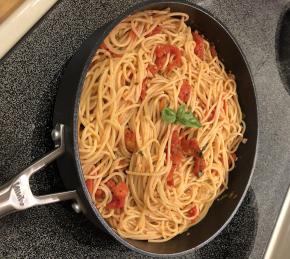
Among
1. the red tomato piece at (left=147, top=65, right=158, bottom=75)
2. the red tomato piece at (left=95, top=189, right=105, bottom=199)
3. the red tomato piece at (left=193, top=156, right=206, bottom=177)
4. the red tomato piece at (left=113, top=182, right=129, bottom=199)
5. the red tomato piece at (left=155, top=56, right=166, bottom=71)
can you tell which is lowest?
the red tomato piece at (left=95, top=189, right=105, bottom=199)

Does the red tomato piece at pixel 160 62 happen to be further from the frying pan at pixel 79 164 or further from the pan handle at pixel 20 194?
the pan handle at pixel 20 194

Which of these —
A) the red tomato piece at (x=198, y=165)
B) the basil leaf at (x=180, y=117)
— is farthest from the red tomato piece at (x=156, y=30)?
the red tomato piece at (x=198, y=165)

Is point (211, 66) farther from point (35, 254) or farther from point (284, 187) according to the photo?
point (35, 254)

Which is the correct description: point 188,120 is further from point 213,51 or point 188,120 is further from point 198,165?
point 213,51

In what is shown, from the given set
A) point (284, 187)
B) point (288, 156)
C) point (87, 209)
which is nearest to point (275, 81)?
point (288, 156)

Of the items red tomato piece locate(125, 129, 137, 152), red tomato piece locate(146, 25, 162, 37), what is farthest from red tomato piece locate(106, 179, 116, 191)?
red tomato piece locate(146, 25, 162, 37)

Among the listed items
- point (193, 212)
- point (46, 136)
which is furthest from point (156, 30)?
point (193, 212)

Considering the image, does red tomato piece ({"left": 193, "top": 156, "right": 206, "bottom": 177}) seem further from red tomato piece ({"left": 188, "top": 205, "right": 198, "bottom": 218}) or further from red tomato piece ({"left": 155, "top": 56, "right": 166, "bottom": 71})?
red tomato piece ({"left": 155, "top": 56, "right": 166, "bottom": 71})
